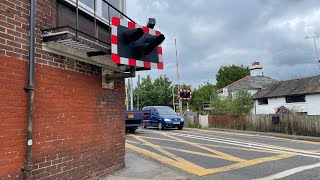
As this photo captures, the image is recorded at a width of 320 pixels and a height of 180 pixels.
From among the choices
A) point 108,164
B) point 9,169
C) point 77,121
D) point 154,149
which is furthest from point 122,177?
point 154,149

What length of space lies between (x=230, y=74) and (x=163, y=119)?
2122 inches

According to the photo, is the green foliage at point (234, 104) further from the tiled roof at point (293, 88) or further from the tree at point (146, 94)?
the tree at point (146, 94)

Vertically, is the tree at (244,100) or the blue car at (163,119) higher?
the tree at (244,100)

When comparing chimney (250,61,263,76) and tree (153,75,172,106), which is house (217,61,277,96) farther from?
tree (153,75,172,106)

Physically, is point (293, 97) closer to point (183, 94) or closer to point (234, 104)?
point (234, 104)

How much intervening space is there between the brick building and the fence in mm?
14036

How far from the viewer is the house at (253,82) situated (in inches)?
1867

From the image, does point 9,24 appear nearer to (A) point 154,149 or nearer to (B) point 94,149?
(B) point 94,149

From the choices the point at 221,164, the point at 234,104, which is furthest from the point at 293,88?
the point at 221,164

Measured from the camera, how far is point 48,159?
5.02 metres

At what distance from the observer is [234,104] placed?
35625 millimetres

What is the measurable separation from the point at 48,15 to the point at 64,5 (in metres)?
0.57

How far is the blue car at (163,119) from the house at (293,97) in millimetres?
14945

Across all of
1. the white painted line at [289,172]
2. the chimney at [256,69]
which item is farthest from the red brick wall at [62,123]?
the chimney at [256,69]
